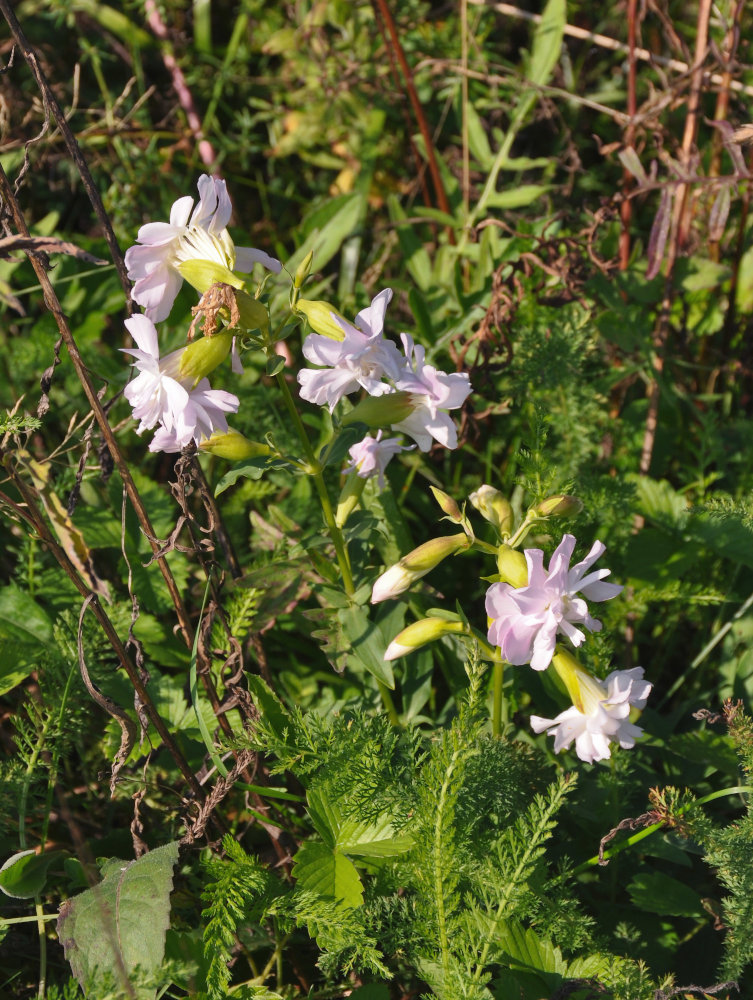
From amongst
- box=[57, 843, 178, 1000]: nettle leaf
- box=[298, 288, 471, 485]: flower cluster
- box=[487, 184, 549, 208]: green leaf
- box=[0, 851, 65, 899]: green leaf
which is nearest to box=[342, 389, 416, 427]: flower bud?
box=[298, 288, 471, 485]: flower cluster

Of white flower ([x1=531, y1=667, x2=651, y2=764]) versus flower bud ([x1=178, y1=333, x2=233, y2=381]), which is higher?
flower bud ([x1=178, y1=333, x2=233, y2=381])

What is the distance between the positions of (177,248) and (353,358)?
14.3 inches

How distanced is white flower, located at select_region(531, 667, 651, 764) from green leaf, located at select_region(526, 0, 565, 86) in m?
1.83

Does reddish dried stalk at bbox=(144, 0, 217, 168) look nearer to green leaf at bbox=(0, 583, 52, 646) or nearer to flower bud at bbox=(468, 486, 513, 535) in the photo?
green leaf at bbox=(0, 583, 52, 646)

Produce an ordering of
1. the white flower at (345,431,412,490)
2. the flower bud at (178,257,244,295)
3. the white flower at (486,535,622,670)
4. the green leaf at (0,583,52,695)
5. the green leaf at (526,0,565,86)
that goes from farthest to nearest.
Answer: the green leaf at (526,0,565,86), the green leaf at (0,583,52,695), the white flower at (345,431,412,490), the flower bud at (178,257,244,295), the white flower at (486,535,622,670)

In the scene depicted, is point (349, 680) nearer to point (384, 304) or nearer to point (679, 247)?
point (384, 304)

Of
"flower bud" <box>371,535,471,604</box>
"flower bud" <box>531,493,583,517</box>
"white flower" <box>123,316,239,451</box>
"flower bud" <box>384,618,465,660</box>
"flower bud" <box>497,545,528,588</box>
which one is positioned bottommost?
"flower bud" <box>384,618,465,660</box>

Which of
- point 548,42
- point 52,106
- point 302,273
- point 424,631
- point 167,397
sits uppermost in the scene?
point 52,106

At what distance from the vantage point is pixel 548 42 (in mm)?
2490

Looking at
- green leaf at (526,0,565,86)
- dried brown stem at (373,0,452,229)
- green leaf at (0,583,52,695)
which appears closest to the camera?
green leaf at (0,583,52,695)

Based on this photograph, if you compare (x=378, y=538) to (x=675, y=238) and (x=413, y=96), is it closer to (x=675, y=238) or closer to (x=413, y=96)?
(x=675, y=238)

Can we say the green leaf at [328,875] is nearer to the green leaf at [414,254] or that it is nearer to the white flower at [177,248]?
the white flower at [177,248]

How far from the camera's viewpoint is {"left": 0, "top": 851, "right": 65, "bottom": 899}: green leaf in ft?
4.63

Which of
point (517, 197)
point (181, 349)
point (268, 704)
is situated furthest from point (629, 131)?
point (268, 704)
